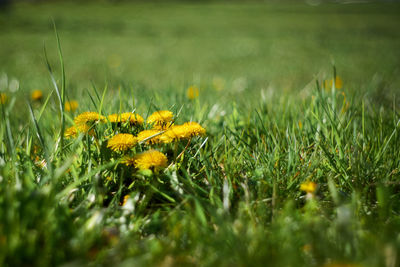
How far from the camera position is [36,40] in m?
9.12

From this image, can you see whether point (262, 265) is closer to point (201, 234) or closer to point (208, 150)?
point (201, 234)

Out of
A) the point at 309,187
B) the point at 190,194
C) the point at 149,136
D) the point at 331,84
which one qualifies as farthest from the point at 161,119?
the point at 331,84

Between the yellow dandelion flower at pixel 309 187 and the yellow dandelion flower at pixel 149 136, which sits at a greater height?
the yellow dandelion flower at pixel 149 136

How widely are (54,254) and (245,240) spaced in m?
0.49

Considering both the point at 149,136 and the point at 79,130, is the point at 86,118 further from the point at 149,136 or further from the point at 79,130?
the point at 149,136

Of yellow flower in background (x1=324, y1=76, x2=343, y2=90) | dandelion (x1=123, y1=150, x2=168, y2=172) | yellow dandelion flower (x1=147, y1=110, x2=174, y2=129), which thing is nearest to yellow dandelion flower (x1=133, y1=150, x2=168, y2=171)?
dandelion (x1=123, y1=150, x2=168, y2=172)

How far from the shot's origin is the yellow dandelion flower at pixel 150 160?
919 mm

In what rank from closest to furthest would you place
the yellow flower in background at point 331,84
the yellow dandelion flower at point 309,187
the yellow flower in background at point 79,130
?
the yellow dandelion flower at point 309,187 < the yellow flower in background at point 79,130 < the yellow flower in background at point 331,84

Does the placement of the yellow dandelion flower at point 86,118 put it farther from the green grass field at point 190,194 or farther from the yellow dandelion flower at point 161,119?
the yellow dandelion flower at point 161,119

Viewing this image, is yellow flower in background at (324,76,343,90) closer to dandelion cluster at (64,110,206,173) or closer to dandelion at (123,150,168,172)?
dandelion cluster at (64,110,206,173)

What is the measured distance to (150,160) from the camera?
93 cm

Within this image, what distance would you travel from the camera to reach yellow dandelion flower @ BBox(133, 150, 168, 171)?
919 mm

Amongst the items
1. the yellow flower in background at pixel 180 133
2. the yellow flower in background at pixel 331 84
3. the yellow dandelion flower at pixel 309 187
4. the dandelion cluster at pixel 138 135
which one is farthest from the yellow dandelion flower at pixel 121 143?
the yellow flower in background at pixel 331 84

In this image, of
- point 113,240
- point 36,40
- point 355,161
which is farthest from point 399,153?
point 36,40
